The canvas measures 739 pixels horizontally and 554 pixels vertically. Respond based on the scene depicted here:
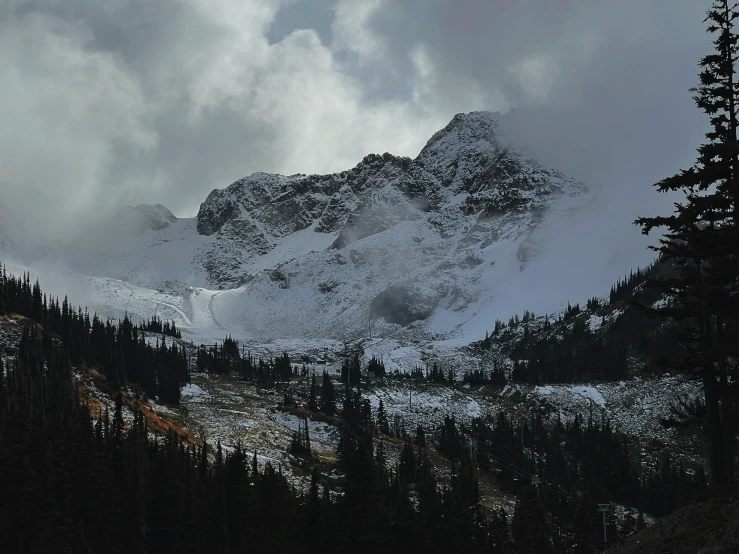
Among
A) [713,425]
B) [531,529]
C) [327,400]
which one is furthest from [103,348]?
[713,425]

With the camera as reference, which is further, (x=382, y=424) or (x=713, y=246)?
(x=382, y=424)

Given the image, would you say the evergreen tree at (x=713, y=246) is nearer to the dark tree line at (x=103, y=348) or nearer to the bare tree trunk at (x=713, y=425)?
the bare tree trunk at (x=713, y=425)

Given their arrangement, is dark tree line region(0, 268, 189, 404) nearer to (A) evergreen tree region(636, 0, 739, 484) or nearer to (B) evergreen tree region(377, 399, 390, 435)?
(B) evergreen tree region(377, 399, 390, 435)

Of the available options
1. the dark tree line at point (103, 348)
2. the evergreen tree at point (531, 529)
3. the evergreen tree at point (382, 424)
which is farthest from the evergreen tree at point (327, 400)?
the evergreen tree at point (531, 529)

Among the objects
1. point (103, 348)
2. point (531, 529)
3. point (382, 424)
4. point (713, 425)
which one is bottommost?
point (531, 529)

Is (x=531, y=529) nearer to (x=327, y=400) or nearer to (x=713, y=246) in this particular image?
(x=713, y=246)

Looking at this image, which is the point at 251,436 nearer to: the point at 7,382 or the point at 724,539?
the point at 7,382

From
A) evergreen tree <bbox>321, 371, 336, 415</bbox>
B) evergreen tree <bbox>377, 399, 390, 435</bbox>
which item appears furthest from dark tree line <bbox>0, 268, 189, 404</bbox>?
evergreen tree <bbox>377, 399, 390, 435</bbox>

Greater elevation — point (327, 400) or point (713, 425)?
point (713, 425)

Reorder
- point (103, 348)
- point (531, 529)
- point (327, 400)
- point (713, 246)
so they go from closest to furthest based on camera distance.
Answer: point (713, 246), point (531, 529), point (103, 348), point (327, 400)

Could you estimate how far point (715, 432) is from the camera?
29922 mm

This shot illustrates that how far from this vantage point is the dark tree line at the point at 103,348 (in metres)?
151

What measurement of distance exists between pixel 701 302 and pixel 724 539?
9.44 m

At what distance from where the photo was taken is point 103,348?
164 metres
